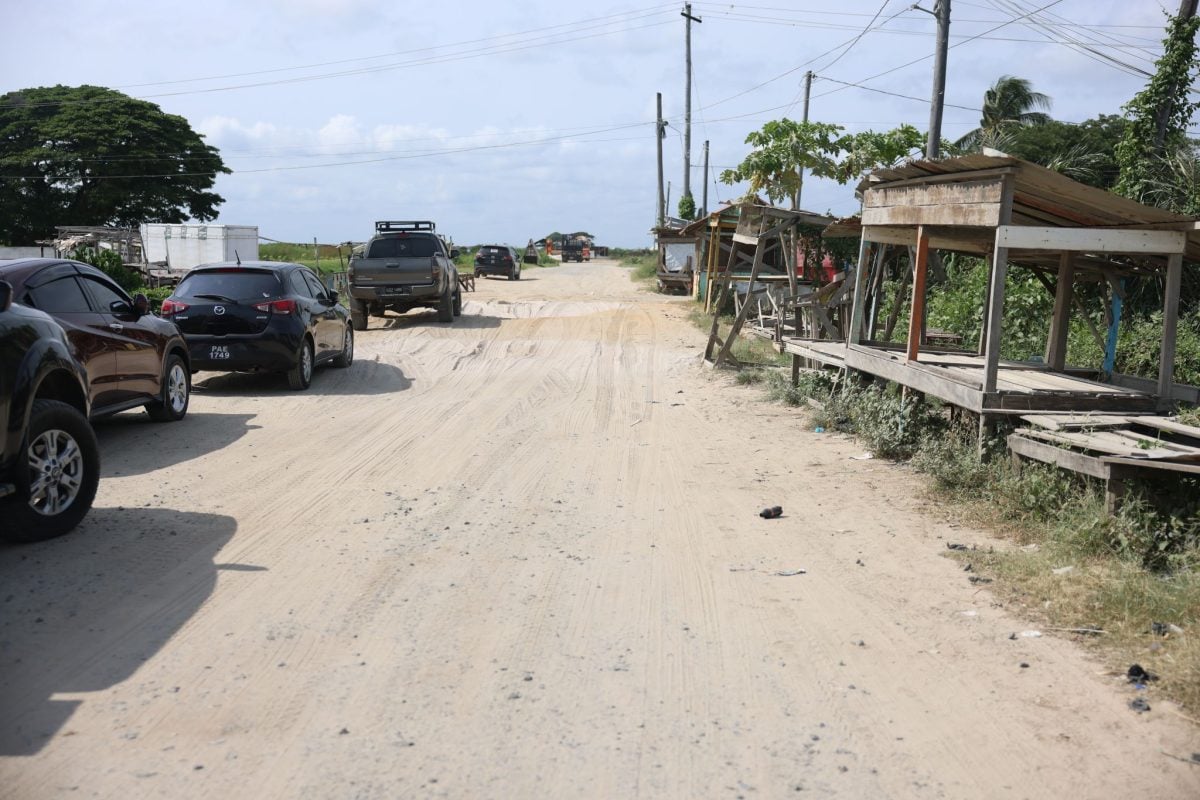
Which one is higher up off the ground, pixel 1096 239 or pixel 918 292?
pixel 1096 239

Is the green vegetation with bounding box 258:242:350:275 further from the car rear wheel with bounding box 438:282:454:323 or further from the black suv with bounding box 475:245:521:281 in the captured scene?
the car rear wheel with bounding box 438:282:454:323

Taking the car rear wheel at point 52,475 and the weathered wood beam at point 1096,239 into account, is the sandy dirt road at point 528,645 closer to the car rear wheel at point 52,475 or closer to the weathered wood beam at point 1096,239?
the car rear wheel at point 52,475

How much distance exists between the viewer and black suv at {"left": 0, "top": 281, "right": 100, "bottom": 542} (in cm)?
607

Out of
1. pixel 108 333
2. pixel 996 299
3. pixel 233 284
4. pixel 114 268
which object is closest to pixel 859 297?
pixel 996 299

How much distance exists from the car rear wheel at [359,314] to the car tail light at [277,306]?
865cm

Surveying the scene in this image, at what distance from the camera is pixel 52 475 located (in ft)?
21.4

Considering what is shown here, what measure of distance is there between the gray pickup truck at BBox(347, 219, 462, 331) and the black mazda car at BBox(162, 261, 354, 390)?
23.6 feet

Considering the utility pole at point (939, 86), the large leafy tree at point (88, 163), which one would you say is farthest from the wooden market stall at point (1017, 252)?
the large leafy tree at point (88, 163)

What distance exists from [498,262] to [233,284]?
3520 centimetres

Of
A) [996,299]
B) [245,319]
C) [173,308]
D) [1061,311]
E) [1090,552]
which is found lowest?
[1090,552]

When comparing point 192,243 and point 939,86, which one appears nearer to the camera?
point 939,86

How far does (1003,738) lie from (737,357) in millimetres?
13412

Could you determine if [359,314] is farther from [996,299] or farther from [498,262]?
[498,262]

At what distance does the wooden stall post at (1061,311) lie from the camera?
10766mm
